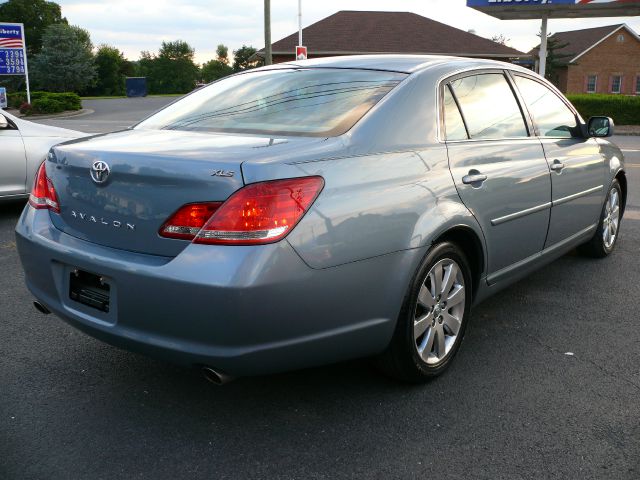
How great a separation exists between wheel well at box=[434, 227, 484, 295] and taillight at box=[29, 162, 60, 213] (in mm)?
1803

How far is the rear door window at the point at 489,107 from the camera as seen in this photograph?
3652mm

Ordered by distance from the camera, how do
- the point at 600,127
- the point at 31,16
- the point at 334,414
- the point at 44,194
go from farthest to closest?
the point at 31,16 → the point at 600,127 → the point at 44,194 → the point at 334,414

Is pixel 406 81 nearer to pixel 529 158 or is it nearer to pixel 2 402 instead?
pixel 529 158

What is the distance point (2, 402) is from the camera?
10.3 ft

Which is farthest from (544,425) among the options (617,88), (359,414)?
(617,88)

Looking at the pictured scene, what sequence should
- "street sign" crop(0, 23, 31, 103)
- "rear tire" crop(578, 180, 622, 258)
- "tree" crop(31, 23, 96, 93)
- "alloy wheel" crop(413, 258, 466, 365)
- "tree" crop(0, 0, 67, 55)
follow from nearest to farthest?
1. "alloy wheel" crop(413, 258, 466, 365)
2. "rear tire" crop(578, 180, 622, 258)
3. "street sign" crop(0, 23, 31, 103)
4. "tree" crop(31, 23, 96, 93)
5. "tree" crop(0, 0, 67, 55)

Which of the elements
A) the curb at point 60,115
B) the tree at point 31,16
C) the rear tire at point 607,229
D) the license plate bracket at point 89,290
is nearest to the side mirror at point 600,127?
the rear tire at point 607,229

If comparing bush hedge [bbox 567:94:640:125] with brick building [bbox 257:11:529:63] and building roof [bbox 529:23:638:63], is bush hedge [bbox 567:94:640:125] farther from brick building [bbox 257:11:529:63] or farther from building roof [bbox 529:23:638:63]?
building roof [bbox 529:23:638:63]

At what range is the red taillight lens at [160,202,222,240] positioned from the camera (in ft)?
8.49

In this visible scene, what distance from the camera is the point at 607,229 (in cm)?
562

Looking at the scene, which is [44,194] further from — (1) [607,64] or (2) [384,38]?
(1) [607,64]

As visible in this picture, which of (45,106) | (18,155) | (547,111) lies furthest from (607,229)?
(45,106)

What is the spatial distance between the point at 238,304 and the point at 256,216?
33 centimetres

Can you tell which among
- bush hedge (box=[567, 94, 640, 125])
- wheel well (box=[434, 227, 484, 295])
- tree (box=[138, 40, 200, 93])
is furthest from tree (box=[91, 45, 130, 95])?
wheel well (box=[434, 227, 484, 295])
